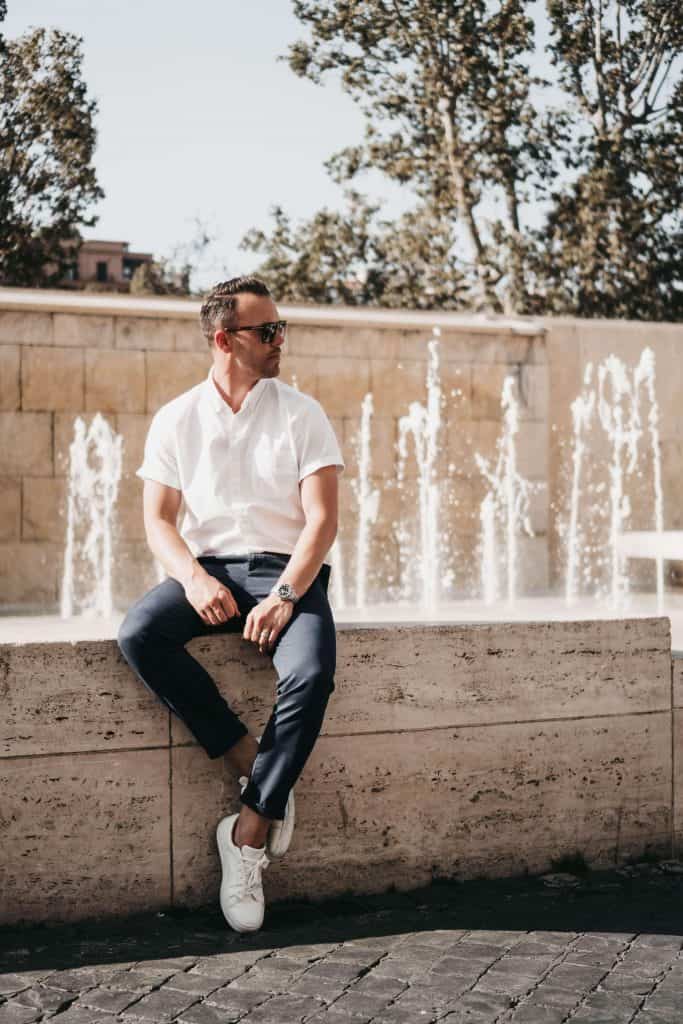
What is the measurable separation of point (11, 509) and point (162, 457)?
21.0 feet

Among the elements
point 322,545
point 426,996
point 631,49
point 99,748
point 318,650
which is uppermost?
point 631,49

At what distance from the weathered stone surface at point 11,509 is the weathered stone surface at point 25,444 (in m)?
0.08

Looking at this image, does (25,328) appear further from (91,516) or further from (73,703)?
(73,703)

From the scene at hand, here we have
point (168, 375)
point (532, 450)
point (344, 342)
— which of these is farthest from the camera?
point (532, 450)

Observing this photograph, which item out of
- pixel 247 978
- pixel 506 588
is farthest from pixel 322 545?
pixel 506 588

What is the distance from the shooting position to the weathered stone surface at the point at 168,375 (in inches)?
402

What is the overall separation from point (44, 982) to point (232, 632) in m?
1.07

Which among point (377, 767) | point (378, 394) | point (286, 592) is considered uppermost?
point (378, 394)

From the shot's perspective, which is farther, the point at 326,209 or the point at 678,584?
the point at 326,209

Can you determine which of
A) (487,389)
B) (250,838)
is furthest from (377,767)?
(487,389)

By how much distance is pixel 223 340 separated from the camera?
12.9 ft

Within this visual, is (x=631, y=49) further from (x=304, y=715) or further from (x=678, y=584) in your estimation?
(x=304, y=715)

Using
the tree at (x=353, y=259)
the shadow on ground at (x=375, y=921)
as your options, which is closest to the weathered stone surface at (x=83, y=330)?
the shadow on ground at (x=375, y=921)

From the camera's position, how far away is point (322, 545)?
12.2 feet
